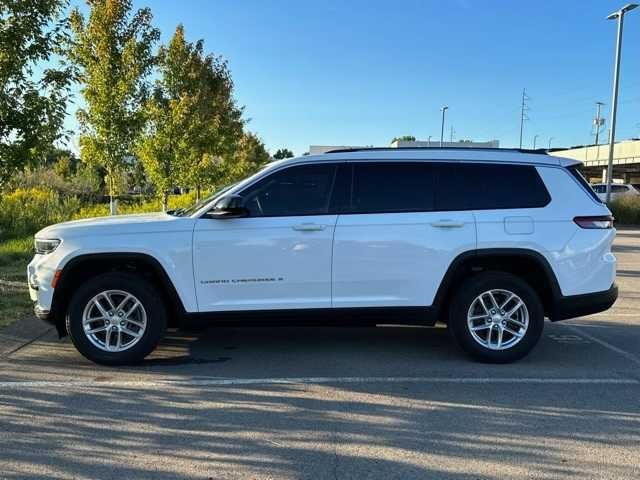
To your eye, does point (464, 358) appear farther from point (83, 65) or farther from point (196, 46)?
point (196, 46)

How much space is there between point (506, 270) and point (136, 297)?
3.50 m

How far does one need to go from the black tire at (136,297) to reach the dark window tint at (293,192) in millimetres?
1206

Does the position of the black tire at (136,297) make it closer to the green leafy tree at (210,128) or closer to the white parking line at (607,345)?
the white parking line at (607,345)

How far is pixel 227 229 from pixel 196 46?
13.5 m

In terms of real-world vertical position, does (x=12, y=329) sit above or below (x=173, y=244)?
below

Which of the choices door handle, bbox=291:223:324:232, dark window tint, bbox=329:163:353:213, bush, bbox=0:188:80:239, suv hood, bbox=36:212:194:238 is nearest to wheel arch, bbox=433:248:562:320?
dark window tint, bbox=329:163:353:213

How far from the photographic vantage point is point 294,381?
16.3ft

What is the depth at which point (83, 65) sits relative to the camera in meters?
12.8

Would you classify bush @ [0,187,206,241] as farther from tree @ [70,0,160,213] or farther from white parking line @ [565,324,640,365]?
white parking line @ [565,324,640,365]

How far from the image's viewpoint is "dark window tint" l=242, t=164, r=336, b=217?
5.30 m

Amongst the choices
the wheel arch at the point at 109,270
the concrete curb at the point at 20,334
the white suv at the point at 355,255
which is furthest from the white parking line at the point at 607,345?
the concrete curb at the point at 20,334

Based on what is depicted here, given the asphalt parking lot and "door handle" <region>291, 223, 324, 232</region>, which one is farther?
"door handle" <region>291, 223, 324, 232</region>

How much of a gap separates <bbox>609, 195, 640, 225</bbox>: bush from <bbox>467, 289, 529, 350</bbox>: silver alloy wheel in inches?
967

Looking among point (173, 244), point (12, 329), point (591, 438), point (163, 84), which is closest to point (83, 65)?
point (163, 84)
